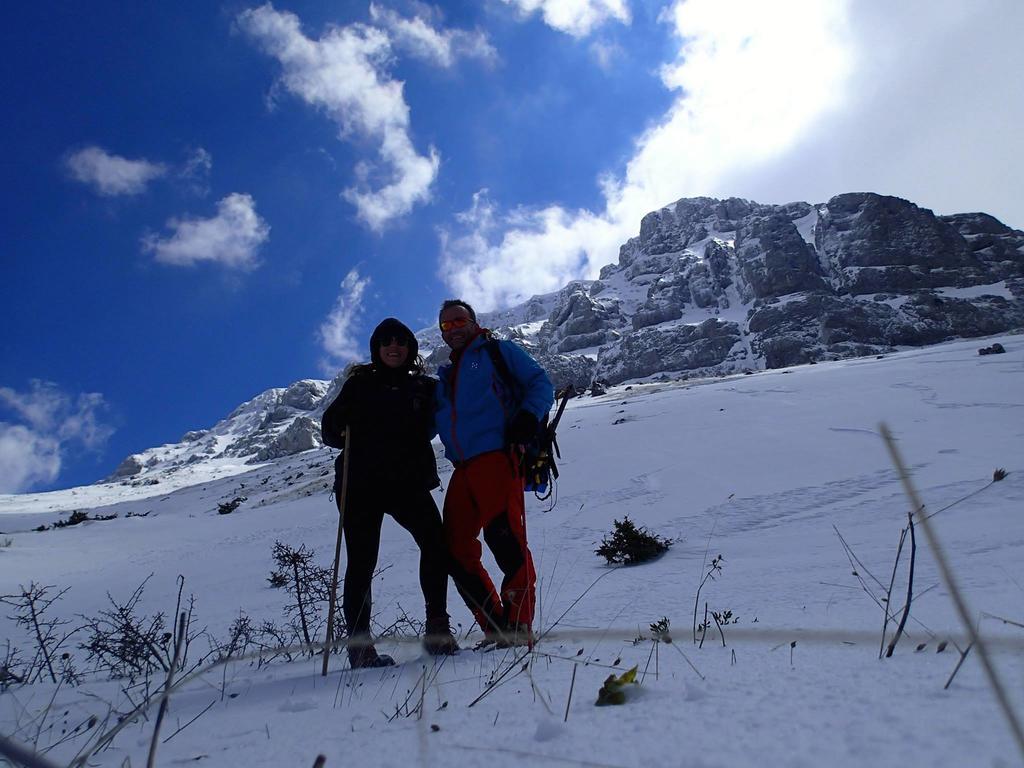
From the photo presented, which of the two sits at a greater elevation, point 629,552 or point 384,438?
point 384,438

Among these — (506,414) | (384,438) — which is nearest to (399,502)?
(384,438)

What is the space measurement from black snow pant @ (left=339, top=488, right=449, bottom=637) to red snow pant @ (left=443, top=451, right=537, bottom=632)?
8cm

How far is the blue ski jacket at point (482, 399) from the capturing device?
2.77 m

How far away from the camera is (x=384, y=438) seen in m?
2.75

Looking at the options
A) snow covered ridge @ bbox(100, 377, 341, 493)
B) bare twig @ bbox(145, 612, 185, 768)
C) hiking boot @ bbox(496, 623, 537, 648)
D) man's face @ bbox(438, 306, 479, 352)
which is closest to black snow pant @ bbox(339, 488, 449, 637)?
hiking boot @ bbox(496, 623, 537, 648)

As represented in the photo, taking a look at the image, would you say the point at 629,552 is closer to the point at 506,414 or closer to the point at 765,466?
the point at 506,414

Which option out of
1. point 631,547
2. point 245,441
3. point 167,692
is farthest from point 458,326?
point 245,441

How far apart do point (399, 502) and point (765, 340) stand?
206 ft

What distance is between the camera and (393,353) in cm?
302

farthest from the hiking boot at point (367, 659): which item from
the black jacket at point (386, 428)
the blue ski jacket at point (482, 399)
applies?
the blue ski jacket at point (482, 399)

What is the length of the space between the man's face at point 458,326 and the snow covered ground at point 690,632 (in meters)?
1.50

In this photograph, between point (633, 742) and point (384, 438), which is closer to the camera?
point (633, 742)

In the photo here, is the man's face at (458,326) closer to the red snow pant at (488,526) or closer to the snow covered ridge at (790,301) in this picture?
the red snow pant at (488,526)

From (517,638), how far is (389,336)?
188cm
